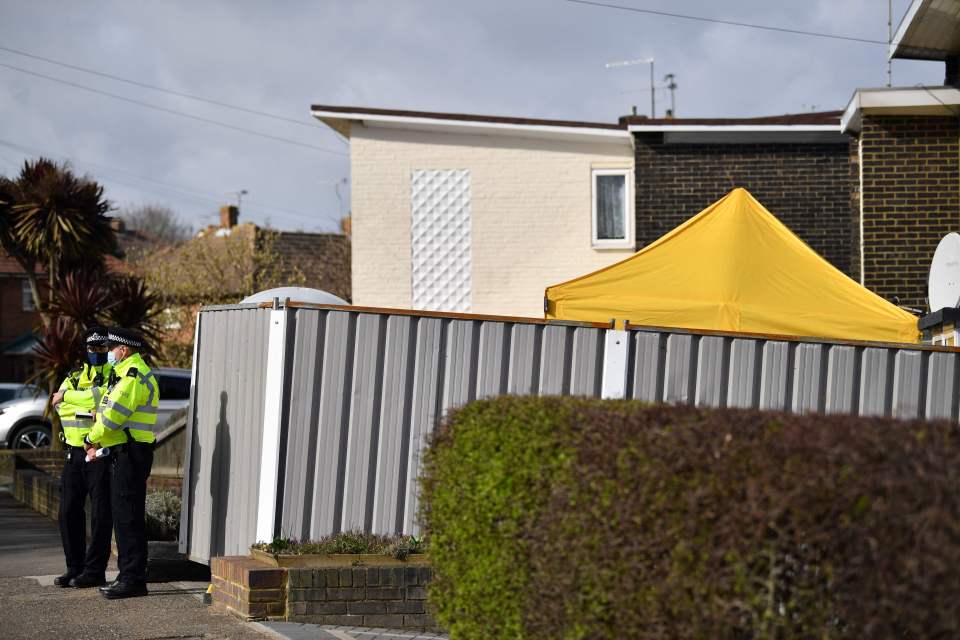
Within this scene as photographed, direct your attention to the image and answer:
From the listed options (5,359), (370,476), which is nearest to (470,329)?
(370,476)

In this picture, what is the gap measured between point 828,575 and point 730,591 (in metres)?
0.35

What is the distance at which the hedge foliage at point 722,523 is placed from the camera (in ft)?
12.5

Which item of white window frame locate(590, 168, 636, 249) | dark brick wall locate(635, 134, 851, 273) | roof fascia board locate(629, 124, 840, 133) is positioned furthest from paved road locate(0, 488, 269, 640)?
roof fascia board locate(629, 124, 840, 133)

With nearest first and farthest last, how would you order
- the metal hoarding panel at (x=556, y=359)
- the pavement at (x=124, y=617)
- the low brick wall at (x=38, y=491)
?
the pavement at (x=124, y=617), the metal hoarding panel at (x=556, y=359), the low brick wall at (x=38, y=491)

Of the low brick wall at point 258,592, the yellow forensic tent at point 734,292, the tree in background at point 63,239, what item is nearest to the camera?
the low brick wall at point 258,592

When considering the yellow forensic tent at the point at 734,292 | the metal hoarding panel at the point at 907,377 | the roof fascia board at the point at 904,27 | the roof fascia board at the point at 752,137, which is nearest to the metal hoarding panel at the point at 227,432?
the yellow forensic tent at the point at 734,292

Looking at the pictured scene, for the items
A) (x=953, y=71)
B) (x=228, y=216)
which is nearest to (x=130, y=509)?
(x=953, y=71)

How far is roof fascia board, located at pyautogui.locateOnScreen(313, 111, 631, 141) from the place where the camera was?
19.9 metres

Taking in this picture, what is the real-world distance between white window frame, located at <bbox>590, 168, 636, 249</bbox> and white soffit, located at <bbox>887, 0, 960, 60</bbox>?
5.69m

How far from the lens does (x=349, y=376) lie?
8.55 m

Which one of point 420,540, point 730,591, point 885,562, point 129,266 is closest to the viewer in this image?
point 885,562

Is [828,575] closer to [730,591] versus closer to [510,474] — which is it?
[730,591]

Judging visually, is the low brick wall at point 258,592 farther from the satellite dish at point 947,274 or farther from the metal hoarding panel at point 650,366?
the satellite dish at point 947,274

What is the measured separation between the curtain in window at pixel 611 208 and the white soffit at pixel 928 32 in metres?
5.87
